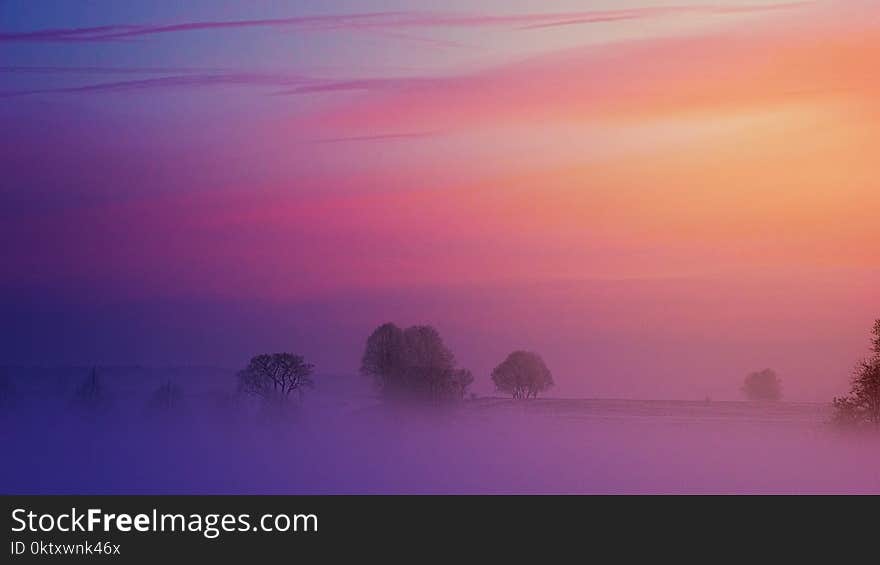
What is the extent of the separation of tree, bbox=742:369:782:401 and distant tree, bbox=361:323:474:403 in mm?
22439

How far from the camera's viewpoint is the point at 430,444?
61.3 meters

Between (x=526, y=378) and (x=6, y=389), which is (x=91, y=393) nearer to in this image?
(x=6, y=389)

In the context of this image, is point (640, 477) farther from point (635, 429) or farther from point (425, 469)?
point (635, 429)

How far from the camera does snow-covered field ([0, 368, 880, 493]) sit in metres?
51.9

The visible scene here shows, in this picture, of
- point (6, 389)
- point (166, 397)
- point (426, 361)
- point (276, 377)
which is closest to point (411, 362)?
point (426, 361)

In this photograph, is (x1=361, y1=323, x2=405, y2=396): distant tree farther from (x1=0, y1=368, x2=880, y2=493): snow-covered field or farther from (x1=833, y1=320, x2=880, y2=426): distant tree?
(x1=833, y1=320, x2=880, y2=426): distant tree

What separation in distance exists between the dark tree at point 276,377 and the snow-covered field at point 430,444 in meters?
0.89

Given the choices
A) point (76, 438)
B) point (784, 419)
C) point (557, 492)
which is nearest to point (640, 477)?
point (557, 492)

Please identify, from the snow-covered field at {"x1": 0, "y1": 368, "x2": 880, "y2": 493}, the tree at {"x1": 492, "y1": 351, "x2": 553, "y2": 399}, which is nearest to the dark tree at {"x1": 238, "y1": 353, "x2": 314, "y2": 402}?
the snow-covered field at {"x1": 0, "y1": 368, "x2": 880, "y2": 493}

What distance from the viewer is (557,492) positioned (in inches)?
1933

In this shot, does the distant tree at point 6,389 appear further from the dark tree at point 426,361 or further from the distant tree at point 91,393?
the dark tree at point 426,361

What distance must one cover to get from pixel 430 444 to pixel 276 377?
1260cm

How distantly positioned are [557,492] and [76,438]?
26053 millimetres

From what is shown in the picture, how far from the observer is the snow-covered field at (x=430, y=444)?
51906 millimetres
